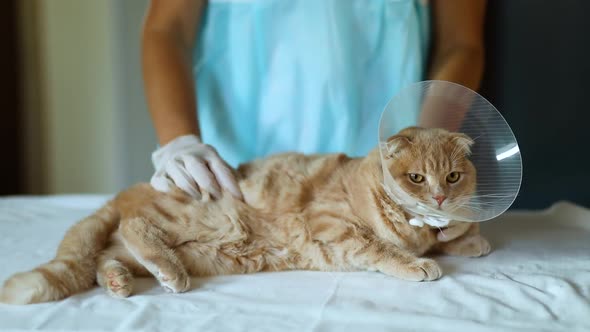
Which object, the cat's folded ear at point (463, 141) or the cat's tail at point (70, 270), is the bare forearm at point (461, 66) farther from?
the cat's tail at point (70, 270)

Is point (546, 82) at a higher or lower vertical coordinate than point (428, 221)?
higher

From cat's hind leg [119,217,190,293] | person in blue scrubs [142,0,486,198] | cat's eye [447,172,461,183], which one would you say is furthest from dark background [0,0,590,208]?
cat's hind leg [119,217,190,293]

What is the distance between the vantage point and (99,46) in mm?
2740

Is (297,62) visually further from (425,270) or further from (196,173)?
(425,270)

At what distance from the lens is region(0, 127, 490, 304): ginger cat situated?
1.01 metres

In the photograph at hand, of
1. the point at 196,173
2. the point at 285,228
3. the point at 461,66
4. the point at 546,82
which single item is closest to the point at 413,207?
the point at 285,228

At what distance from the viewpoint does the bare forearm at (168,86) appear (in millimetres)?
1396

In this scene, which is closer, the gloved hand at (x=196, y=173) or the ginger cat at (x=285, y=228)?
the ginger cat at (x=285, y=228)

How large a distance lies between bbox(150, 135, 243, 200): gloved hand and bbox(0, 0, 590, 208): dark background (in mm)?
1117

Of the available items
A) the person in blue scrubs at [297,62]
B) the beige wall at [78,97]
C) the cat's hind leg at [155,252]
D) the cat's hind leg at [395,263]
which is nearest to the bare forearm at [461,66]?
the person in blue scrubs at [297,62]

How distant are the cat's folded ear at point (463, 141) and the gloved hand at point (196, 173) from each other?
51 centimetres

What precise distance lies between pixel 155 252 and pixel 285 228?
0.30 metres

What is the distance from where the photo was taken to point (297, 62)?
1.57 m

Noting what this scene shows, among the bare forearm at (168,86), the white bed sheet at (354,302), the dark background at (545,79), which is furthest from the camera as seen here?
the dark background at (545,79)
